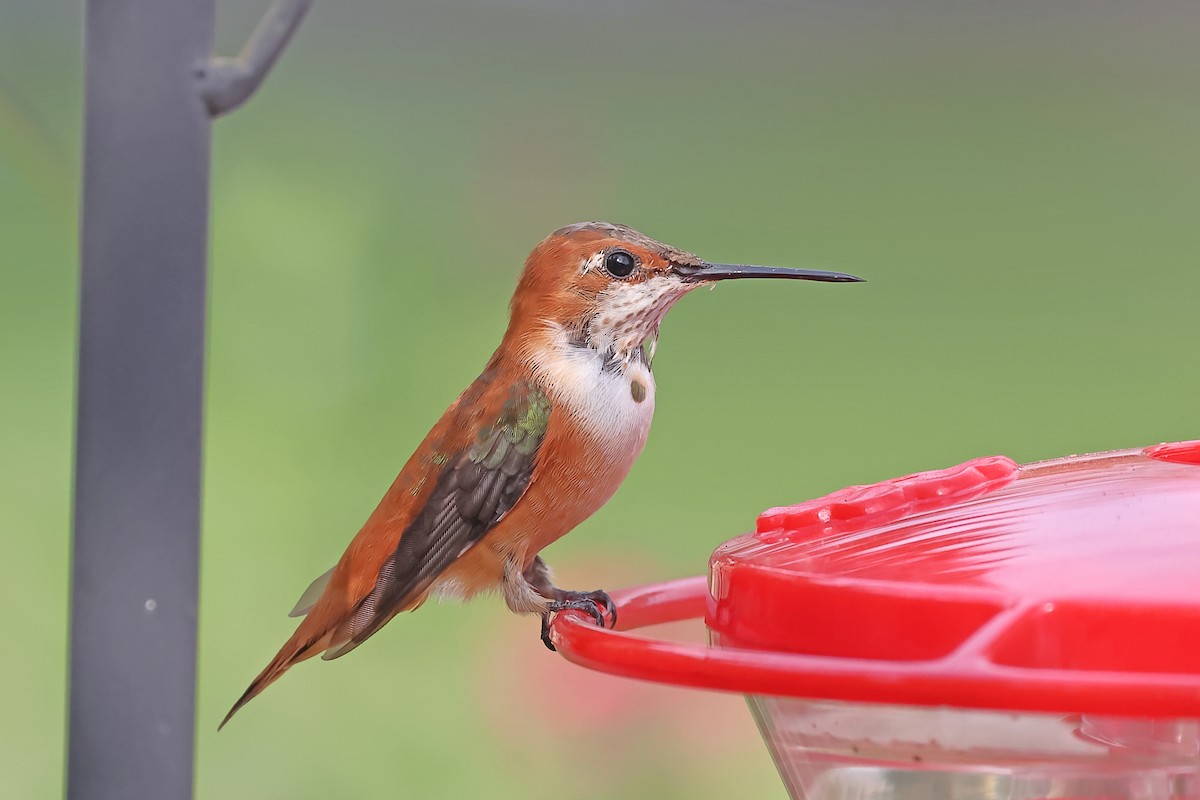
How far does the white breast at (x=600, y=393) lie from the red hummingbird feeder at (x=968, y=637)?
0.30 meters

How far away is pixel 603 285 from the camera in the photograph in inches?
62.2

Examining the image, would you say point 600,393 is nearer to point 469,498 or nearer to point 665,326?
point 469,498

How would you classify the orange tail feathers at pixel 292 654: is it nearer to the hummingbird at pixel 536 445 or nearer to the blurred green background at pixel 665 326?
the hummingbird at pixel 536 445

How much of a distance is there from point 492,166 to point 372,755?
2.23 m

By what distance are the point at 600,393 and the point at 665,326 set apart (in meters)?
3.68

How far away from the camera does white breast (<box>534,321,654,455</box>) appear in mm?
1546

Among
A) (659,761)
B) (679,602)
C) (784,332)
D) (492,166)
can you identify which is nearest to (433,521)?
(679,602)

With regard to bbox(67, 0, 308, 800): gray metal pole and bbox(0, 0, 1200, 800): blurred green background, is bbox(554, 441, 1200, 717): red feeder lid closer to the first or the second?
bbox(67, 0, 308, 800): gray metal pole

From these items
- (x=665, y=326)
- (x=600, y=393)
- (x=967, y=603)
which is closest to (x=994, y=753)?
(x=967, y=603)

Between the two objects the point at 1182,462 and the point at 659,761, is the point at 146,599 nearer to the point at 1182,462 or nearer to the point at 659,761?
the point at 1182,462

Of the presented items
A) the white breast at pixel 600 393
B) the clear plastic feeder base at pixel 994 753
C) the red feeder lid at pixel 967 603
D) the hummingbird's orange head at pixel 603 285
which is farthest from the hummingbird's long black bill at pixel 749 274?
the clear plastic feeder base at pixel 994 753

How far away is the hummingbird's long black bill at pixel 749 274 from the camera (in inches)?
55.7

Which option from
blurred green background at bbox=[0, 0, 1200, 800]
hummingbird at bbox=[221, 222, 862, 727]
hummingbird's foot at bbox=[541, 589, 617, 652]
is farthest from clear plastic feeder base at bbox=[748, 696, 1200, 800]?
blurred green background at bbox=[0, 0, 1200, 800]

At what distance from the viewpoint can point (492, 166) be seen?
195 inches
